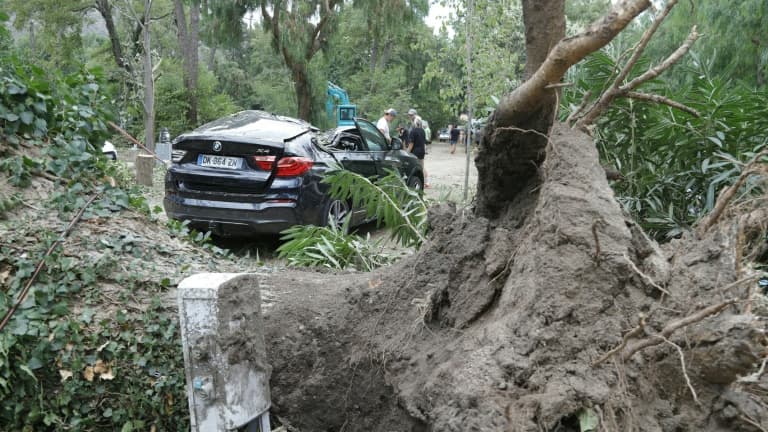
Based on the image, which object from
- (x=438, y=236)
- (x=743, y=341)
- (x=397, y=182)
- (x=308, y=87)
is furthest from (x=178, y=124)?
(x=743, y=341)

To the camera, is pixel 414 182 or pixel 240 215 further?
pixel 414 182

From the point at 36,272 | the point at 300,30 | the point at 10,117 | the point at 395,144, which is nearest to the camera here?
the point at 36,272

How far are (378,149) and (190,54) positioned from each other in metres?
17.9

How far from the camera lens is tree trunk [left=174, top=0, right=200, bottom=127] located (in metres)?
23.6

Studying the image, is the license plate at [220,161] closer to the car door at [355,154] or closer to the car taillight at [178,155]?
the car taillight at [178,155]

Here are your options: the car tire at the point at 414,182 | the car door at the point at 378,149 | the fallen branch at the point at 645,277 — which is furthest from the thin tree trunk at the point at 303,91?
the fallen branch at the point at 645,277

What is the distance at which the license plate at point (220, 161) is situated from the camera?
6724 mm

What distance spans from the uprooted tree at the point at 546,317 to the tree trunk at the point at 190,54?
Result: 2265cm

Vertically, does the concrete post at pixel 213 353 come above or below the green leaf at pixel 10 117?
below

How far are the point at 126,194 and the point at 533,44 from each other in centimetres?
278

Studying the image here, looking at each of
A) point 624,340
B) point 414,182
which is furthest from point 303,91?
point 624,340

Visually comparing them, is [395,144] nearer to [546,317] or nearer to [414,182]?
[414,182]

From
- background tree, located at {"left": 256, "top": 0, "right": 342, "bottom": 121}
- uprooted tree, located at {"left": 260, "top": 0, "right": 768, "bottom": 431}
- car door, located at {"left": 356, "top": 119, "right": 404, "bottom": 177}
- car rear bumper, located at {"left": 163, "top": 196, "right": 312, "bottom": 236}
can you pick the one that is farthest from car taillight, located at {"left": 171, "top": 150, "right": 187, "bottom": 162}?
background tree, located at {"left": 256, "top": 0, "right": 342, "bottom": 121}

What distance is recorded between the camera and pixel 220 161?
6754 millimetres
